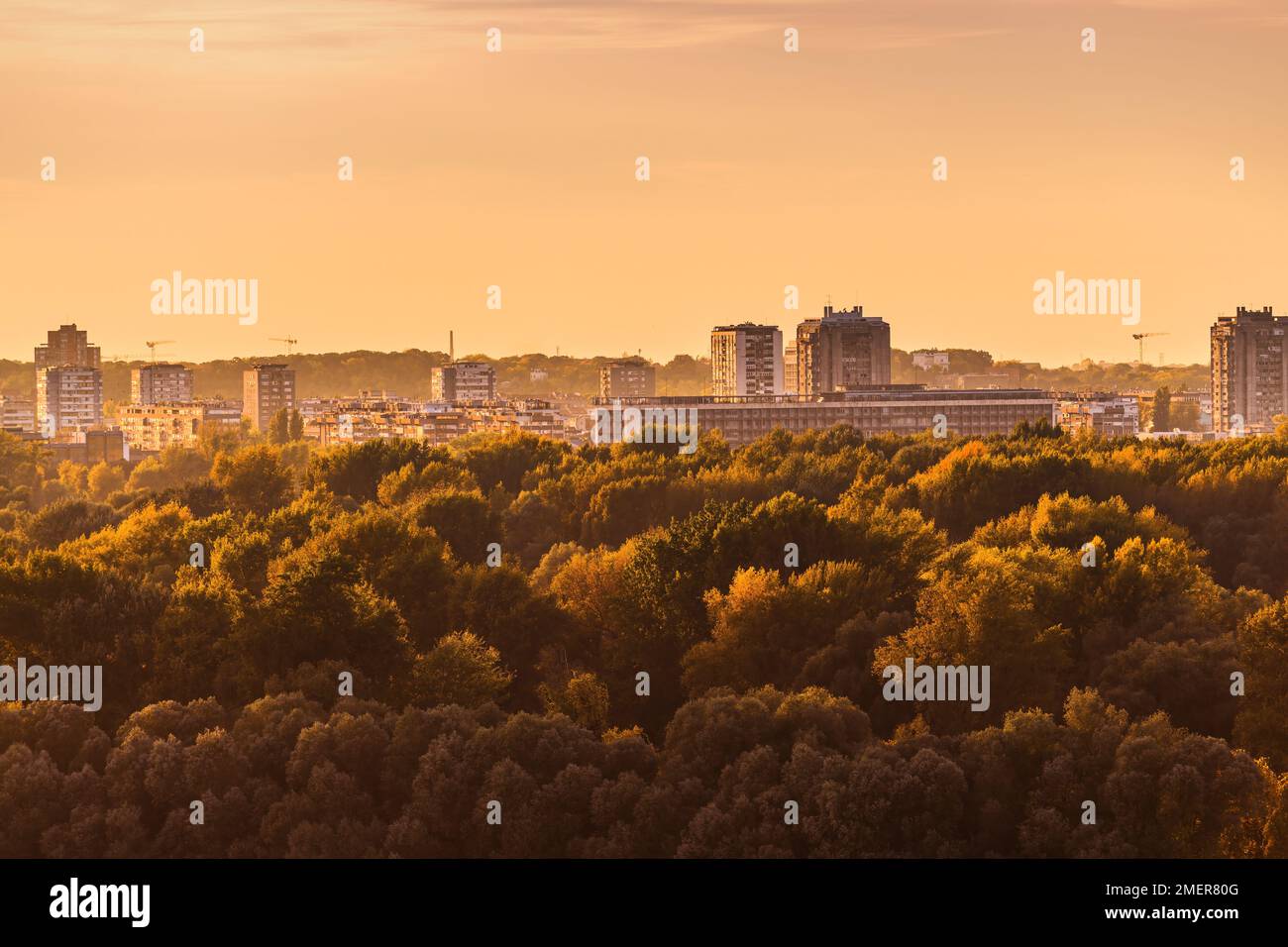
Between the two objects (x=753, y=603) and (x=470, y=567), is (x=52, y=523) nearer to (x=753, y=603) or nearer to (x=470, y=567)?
(x=470, y=567)

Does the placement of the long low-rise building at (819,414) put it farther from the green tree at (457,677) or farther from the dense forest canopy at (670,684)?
the green tree at (457,677)

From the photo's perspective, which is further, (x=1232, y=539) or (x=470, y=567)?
(x=1232, y=539)

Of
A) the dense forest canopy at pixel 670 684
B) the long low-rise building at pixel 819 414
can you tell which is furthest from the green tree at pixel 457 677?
the long low-rise building at pixel 819 414

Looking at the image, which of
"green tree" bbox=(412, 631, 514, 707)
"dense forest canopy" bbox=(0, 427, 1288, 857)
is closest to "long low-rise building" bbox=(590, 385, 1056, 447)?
"dense forest canopy" bbox=(0, 427, 1288, 857)

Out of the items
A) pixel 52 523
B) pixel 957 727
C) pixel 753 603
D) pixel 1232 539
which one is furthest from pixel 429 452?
pixel 957 727

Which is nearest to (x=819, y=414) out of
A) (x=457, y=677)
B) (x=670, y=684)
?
(x=670, y=684)

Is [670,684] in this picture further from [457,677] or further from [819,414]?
[819,414]

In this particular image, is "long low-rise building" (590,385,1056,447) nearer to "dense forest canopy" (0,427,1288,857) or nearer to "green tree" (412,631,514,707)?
"dense forest canopy" (0,427,1288,857)
